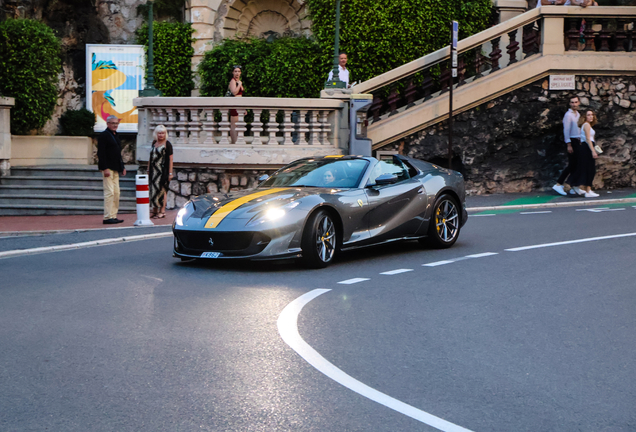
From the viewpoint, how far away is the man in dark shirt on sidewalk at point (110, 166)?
15.3 metres

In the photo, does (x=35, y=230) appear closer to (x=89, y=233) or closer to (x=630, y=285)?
(x=89, y=233)

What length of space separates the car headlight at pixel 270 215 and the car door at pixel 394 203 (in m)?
1.30

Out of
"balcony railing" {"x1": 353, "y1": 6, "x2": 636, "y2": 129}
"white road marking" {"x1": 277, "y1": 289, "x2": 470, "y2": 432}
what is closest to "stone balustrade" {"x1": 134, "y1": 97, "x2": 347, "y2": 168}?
"balcony railing" {"x1": 353, "y1": 6, "x2": 636, "y2": 129}

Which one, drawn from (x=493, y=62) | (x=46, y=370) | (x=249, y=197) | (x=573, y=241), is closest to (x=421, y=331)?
(x=46, y=370)

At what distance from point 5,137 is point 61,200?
2388 millimetres

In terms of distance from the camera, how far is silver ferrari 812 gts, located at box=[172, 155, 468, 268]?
9562 mm

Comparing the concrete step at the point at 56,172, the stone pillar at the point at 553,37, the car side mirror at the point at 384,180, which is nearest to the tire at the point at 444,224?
the car side mirror at the point at 384,180

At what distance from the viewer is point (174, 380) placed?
5.37 meters

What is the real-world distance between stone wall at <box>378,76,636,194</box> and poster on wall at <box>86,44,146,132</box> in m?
9.41

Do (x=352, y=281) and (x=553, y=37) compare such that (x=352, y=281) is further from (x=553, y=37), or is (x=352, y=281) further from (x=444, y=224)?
(x=553, y=37)

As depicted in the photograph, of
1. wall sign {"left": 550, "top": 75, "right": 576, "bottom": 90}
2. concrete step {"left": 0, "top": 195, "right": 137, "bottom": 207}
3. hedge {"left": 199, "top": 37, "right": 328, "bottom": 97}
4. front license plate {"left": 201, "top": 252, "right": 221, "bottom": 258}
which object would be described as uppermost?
hedge {"left": 199, "top": 37, "right": 328, "bottom": 97}

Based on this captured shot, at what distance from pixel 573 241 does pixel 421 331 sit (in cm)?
618

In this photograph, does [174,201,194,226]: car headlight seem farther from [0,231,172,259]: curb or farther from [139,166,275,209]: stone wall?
[139,166,275,209]: stone wall

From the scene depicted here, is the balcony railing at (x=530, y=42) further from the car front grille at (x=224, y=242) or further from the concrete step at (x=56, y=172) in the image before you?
the car front grille at (x=224, y=242)
